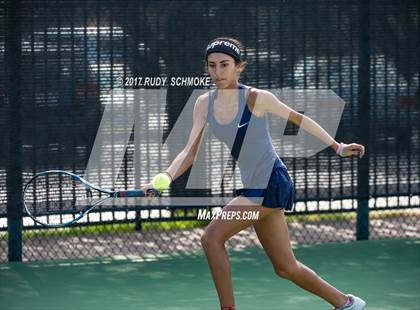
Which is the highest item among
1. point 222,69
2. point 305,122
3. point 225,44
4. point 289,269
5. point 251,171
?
point 225,44

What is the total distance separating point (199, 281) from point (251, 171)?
2126mm

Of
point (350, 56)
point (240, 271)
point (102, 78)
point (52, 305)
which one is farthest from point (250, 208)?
point (350, 56)

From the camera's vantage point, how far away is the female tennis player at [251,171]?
232 inches

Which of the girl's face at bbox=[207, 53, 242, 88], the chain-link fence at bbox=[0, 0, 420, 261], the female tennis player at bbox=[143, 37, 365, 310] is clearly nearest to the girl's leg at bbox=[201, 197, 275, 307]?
the female tennis player at bbox=[143, 37, 365, 310]

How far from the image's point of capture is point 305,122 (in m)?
6.00

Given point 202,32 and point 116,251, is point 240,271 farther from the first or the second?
point 202,32

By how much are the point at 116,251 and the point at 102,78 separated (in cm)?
146

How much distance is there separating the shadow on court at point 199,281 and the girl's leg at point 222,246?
48.0 inches

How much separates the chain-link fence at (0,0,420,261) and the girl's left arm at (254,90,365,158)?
8.79 ft

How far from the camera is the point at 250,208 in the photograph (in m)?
5.93

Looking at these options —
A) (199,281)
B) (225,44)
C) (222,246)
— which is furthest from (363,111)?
(222,246)

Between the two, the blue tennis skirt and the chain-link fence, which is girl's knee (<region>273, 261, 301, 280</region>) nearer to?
the blue tennis skirt

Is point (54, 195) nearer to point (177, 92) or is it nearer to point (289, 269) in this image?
point (177, 92)

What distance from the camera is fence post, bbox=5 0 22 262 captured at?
27.2 feet
